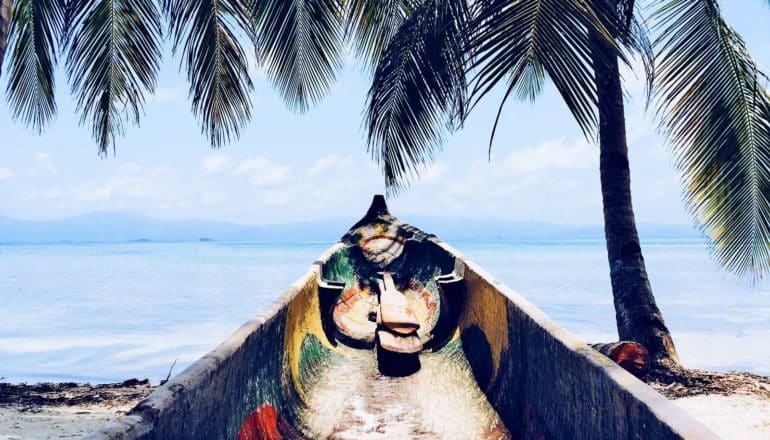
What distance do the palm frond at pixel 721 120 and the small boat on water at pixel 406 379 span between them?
7.20ft

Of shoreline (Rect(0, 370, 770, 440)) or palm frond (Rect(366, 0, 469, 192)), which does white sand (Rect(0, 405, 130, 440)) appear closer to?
shoreline (Rect(0, 370, 770, 440))

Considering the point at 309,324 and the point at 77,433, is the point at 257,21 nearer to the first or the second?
the point at 309,324

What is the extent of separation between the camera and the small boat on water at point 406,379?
2057 millimetres

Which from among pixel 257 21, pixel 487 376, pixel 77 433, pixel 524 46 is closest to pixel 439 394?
Answer: pixel 487 376

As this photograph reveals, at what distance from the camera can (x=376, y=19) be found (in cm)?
739

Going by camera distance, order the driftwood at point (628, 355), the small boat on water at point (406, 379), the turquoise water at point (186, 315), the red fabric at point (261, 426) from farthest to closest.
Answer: the turquoise water at point (186, 315) < the driftwood at point (628, 355) < the red fabric at point (261, 426) < the small boat on water at point (406, 379)

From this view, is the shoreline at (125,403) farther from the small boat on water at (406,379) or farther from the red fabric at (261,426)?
the red fabric at (261,426)

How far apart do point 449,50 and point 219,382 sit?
2.88 m

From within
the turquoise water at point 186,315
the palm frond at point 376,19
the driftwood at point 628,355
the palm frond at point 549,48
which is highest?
the palm frond at point 376,19

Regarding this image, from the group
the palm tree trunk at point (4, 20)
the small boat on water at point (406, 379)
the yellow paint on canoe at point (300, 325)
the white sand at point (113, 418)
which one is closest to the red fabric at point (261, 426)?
the small boat on water at point (406, 379)

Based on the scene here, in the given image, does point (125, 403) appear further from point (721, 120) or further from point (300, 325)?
point (721, 120)

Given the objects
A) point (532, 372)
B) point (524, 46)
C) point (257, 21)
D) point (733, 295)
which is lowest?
point (733, 295)

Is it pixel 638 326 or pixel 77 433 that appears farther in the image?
pixel 638 326

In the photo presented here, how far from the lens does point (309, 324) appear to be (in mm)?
4742
